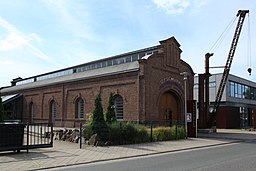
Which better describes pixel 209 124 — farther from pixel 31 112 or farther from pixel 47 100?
pixel 31 112

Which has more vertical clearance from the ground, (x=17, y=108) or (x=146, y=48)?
(x=146, y=48)

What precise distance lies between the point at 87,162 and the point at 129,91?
1639cm

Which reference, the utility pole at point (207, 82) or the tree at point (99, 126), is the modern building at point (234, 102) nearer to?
the utility pole at point (207, 82)

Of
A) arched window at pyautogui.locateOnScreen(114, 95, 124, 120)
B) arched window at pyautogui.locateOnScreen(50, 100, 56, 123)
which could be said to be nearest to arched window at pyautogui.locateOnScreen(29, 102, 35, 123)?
arched window at pyautogui.locateOnScreen(50, 100, 56, 123)

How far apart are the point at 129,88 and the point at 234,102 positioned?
84.3 ft

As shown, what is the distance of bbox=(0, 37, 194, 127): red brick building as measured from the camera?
91.6ft

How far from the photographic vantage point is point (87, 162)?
12.6m


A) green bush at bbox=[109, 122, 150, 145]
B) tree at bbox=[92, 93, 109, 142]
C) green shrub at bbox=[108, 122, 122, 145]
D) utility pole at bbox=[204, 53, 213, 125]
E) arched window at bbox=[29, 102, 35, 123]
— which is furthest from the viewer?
arched window at bbox=[29, 102, 35, 123]

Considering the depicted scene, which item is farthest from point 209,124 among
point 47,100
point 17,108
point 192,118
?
point 17,108

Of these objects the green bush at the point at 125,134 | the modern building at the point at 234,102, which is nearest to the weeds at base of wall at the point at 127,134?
the green bush at the point at 125,134

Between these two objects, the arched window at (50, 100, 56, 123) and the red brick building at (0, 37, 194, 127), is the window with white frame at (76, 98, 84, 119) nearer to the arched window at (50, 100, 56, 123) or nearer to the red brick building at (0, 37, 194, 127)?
the red brick building at (0, 37, 194, 127)

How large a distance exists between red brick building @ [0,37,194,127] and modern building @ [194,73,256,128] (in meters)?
14.0

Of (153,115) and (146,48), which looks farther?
(146,48)

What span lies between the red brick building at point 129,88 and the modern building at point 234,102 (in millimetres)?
14005
